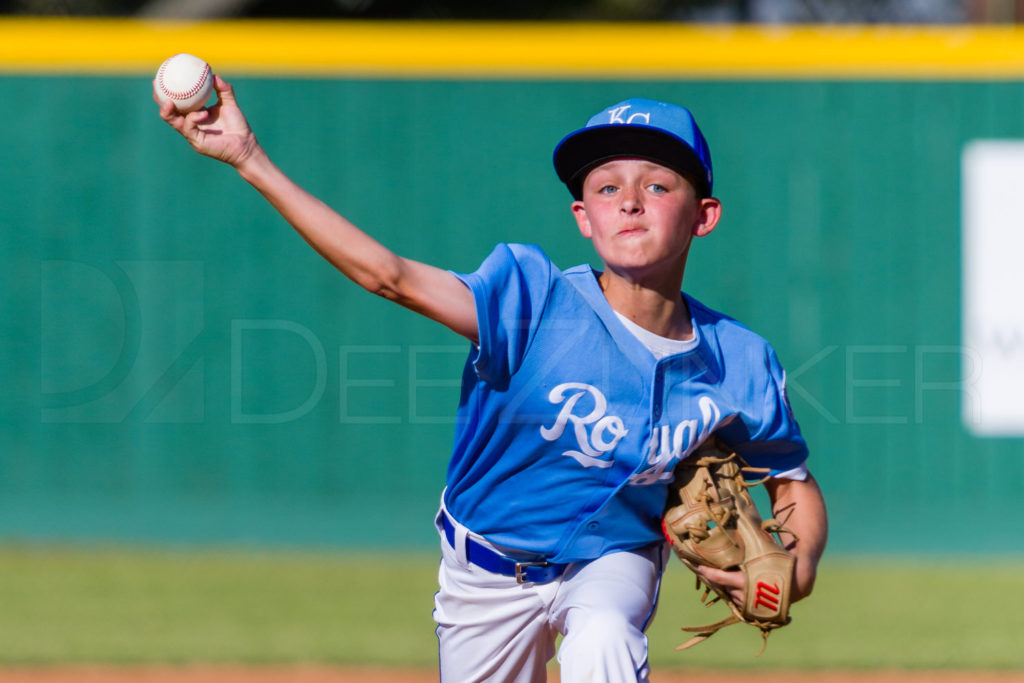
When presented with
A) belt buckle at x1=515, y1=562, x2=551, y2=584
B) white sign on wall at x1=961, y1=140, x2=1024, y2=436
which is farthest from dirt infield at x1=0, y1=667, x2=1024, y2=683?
white sign on wall at x1=961, y1=140, x2=1024, y2=436

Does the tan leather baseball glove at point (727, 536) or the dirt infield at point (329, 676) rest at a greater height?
the tan leather baseball glove at point (727, 536)

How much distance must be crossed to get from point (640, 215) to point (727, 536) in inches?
31.2

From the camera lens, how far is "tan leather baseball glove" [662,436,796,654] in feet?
9.73

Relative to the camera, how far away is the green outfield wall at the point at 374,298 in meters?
7.95

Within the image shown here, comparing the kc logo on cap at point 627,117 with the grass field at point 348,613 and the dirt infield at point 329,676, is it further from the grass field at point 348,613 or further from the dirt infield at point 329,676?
the grass field at point 348,613

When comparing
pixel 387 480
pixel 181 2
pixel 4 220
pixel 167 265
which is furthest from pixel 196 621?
pixel 181 2

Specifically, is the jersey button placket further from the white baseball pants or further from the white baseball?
the white baseball

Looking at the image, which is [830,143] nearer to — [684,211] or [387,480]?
[387,480]

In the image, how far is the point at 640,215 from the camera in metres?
2.95

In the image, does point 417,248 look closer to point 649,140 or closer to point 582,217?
point 582,217

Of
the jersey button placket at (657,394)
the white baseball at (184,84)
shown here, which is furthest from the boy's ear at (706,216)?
the white baseball at (184,84)

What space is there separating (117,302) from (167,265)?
1.25 ft

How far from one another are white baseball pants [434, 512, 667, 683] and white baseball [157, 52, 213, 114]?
1229 mm

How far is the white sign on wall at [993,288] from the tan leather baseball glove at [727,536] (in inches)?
208
